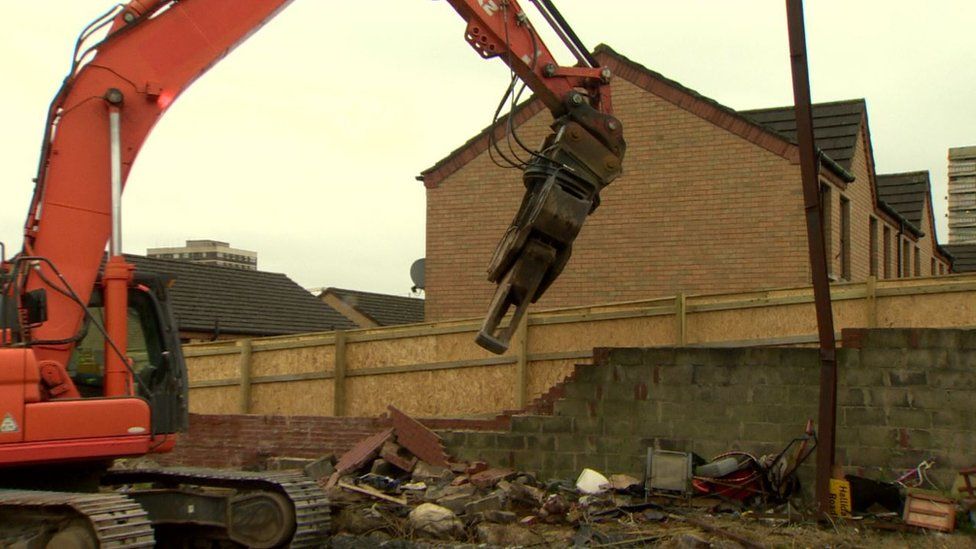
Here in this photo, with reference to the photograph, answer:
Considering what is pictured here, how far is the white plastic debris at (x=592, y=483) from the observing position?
40.1ft

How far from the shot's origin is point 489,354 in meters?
14.8

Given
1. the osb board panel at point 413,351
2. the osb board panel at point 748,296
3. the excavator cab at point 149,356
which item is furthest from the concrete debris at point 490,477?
the excavator cab at point 149,356

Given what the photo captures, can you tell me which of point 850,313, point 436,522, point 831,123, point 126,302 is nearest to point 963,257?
point 831,123

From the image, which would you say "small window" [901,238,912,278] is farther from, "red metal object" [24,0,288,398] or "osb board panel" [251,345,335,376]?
"red metal object" [24,0,288,398]

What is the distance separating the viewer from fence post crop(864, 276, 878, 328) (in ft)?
40.9

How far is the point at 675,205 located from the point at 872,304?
7685mm

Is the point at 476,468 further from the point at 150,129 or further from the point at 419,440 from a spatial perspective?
the point at 150,129

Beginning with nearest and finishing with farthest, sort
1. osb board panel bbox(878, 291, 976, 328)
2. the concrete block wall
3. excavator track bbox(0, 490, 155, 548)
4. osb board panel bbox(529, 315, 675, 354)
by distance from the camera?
1. excavator track bbox(0, 490, 155, 548)
2. the concrete block wall
3. osb board panel bbox(878, 291, 976, 328)
4. osb board panel bbox(529, 315, 675, 354)

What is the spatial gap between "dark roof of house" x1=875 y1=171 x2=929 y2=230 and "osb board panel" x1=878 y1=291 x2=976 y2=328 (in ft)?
57.6

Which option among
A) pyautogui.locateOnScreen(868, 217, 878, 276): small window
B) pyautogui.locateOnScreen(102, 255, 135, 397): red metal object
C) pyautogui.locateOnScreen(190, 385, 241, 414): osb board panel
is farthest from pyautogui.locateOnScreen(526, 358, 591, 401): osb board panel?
pyautogui.locateOnScreen(868, 217, 878, 276): small window

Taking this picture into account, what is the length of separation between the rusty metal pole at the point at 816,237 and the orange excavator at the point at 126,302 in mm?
2372

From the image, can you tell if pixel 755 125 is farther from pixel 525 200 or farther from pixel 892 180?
pixel 892 180

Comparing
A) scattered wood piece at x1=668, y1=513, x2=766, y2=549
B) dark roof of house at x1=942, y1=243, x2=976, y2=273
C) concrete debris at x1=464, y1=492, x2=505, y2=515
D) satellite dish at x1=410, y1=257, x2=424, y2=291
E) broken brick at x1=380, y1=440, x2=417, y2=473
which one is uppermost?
dark roof of house at x1=942, y1=243, x2=976, y2=273

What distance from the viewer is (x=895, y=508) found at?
428 inches
